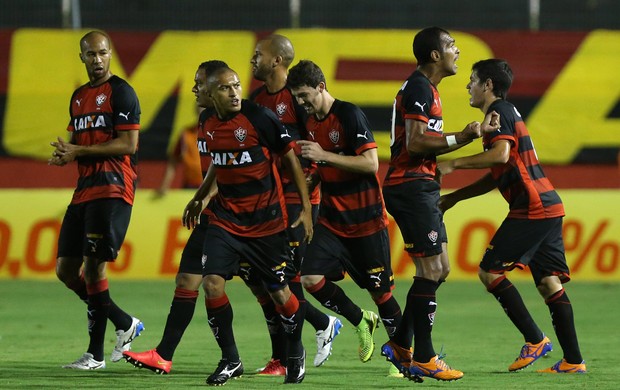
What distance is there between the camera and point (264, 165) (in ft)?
26.1

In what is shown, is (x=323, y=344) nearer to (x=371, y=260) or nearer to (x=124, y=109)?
(x=371, y=260)

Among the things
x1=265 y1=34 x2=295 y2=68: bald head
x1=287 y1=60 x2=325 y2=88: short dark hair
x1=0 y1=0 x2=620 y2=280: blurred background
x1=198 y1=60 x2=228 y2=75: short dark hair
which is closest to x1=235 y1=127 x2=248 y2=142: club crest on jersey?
x1=198 y1=60 x2=228 y2=75: short dark hair

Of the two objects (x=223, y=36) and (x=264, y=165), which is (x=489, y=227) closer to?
(x=223, y=36)

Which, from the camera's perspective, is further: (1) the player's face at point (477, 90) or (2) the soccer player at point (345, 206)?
(1) the player's face at point (477, 90)

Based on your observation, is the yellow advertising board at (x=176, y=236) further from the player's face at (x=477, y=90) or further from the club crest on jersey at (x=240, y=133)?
the club crest on jersey at (x=240, y=133)

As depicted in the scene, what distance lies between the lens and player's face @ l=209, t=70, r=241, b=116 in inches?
309

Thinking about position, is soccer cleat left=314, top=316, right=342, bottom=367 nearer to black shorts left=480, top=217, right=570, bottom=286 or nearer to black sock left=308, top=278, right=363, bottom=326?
black sock left=308, top=278, right=363, bottom=326

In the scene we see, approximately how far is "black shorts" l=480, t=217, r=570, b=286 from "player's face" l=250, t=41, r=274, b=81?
199 cm

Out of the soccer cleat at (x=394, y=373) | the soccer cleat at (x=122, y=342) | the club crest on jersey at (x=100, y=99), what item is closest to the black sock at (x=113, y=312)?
the soccer cleat at (x=122, y=342)

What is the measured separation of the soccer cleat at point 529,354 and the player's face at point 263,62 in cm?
263

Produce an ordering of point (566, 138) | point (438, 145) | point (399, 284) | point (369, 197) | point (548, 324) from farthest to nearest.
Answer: point (566, 138), point (399, 284), point (548, 324), point (369, 197), point (438, 145)

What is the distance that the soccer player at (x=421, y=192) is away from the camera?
7.88 meters

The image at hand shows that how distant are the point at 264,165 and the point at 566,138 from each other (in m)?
10.2

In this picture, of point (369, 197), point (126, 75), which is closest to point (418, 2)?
point (126, 75)
